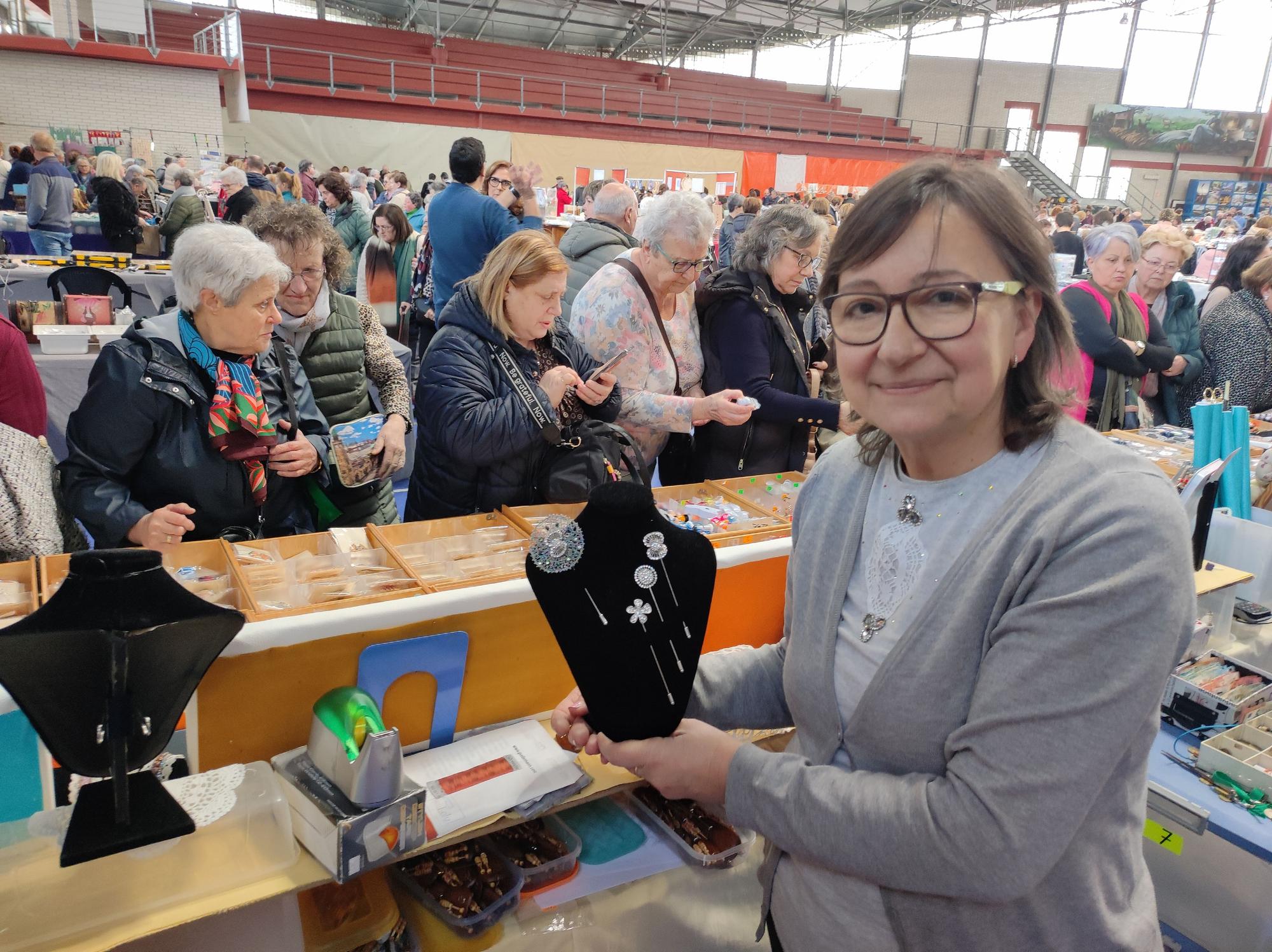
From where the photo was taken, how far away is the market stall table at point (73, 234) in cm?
767

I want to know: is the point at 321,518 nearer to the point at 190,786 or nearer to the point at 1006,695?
the point at 190,786

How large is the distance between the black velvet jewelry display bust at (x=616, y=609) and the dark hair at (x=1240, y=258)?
4.20 meters

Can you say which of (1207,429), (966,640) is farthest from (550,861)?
(1207,429)

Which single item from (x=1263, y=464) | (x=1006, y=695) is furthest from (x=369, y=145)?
(x=1006, y=695)

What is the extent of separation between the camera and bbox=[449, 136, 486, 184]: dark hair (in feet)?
14.3

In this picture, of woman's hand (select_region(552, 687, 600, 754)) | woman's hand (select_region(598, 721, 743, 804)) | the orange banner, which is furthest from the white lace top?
the orange banner

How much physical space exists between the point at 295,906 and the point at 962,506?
1.07 meters

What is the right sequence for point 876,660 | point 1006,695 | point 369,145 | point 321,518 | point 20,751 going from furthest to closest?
point 369,145 < point 321,518 < point 20,751 < point 876,660 < point 1006,695

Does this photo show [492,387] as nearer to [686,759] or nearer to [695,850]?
[695,850]

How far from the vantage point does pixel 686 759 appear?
0.92 meters

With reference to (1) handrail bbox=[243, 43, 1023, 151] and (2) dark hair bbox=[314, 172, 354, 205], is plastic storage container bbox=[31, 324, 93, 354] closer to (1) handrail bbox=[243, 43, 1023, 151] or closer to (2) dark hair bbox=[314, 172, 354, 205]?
(2) dark hair bbox=[314, 172, 354, 205]

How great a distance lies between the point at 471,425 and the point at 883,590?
133cm

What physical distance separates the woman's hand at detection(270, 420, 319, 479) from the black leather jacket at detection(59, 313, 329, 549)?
0.08 m

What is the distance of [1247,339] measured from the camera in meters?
3.59
